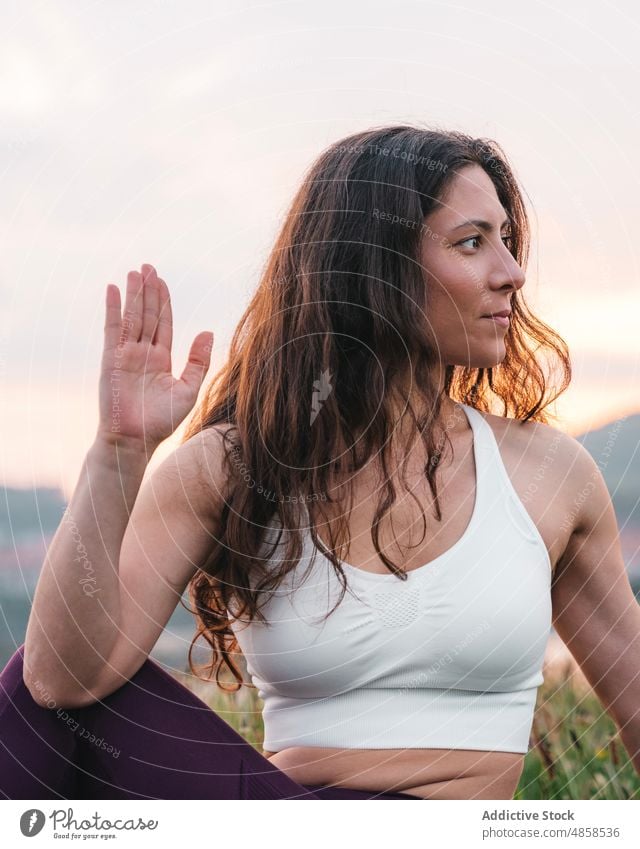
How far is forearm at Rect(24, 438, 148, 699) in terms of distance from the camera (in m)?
1.49

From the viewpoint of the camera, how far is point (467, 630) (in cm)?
169

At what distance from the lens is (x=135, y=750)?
1635mm

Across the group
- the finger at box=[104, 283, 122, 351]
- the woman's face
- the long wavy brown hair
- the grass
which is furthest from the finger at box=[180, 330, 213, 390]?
the grass

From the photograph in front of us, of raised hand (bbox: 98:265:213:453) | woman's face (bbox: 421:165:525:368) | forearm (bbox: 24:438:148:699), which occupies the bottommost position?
forearm (bbox: 24:438:148:699)

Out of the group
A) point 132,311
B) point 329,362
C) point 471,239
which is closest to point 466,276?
point 471,239

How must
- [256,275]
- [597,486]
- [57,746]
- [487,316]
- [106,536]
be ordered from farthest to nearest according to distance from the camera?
[256,275]
[597,486]
[487,316]
[57,746]
[106,536]

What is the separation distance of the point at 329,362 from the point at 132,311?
43 cm

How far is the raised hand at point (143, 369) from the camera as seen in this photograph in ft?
4.83

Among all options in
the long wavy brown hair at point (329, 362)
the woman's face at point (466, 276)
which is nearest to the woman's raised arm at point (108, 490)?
the long wavy brown hair at point (329, 362)

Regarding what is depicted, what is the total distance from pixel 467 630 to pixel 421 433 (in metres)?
0.35

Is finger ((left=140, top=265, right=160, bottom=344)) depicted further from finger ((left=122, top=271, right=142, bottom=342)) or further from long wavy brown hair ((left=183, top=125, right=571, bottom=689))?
long wavy brown hair ((left=183, top=125, right=571, bottom=689))

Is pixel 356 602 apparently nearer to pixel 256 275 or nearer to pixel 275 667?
pixel 275 667
